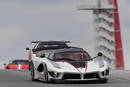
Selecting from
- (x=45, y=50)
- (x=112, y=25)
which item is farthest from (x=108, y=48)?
(x=45, y=50)

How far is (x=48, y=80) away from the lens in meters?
18.8

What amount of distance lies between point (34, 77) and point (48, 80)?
7.32 feet

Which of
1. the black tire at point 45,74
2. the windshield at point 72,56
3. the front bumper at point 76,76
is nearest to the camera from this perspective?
the front bumper at point 76,76

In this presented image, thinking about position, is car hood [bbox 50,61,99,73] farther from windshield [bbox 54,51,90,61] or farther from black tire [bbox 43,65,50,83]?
windshield [bbox 54,51,90,61]

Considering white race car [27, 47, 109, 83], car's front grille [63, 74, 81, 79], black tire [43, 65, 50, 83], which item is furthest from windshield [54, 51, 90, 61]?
car's front grille [63, 74, 81, 79]

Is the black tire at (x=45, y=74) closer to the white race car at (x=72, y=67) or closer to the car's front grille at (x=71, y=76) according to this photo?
the white race car at (x=72, y=67)

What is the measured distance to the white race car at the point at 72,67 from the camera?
60.2 ft

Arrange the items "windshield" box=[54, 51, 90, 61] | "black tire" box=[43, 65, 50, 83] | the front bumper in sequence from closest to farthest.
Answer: the front bumper, "black tire" box=[43, 65, 50, 83], "windshield" box=[54, 51, 90, 61]

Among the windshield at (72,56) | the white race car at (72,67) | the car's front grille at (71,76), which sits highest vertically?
the windshield at (72,56)

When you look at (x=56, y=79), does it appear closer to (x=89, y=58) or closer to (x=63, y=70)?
(x=63, y=70)

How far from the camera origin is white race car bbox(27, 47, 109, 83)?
18.3 m

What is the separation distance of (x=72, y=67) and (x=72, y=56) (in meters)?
1.19

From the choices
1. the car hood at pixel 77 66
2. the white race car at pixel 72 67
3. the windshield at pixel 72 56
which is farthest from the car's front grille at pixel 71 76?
the windshield at pixel 72 56

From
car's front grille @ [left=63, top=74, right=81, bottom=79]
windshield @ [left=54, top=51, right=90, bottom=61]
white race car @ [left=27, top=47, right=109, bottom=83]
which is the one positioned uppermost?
windshield @ [left=54, top=51, right=90, bottom=61]
